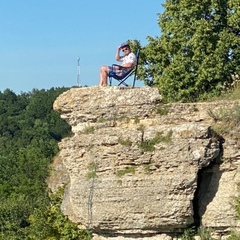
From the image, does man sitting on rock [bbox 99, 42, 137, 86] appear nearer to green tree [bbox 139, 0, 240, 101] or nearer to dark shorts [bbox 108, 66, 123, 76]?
dark shorts [bbox 108, 66, 123, 76]

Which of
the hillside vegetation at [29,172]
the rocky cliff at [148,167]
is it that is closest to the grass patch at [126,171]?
the rocky cliff at [148,167]

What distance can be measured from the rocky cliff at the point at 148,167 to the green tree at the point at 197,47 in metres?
11.5

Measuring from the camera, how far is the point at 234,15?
1129 inches

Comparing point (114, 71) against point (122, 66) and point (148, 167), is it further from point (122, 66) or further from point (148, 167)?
point (148, 167)

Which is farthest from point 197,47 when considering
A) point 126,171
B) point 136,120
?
point 126,171

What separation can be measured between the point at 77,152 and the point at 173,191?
2.31m

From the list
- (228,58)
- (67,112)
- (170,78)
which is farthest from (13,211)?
(67,112)

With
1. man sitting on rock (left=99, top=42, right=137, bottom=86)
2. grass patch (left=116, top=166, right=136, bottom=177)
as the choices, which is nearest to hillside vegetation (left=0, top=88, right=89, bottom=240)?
grass patch (left=116, top=166, right=136, bottom=177)

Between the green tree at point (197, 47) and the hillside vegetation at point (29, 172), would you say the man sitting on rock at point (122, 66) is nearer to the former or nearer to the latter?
the hillside vegetation at point (29, 172)

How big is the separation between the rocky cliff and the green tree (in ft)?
37.8

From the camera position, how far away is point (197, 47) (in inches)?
1112

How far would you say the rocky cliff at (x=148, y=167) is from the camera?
14.4m

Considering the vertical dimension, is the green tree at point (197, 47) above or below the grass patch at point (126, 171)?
above

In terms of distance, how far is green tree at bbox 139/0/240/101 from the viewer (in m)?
27.9
